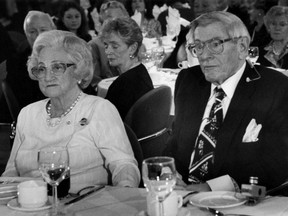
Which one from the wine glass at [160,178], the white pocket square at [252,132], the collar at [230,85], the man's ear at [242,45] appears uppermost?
the man's ear at [242,45]

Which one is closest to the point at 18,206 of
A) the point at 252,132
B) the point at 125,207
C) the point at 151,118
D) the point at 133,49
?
the point at 125,207

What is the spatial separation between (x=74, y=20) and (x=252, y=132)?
5.29 meters

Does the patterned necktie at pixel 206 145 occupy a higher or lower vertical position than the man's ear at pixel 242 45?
lower

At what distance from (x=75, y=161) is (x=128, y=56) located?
1878 mm

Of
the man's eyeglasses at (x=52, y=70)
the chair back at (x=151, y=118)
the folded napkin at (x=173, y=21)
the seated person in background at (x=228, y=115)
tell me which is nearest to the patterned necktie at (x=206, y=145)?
the seated person in background at (x=228, y=115)

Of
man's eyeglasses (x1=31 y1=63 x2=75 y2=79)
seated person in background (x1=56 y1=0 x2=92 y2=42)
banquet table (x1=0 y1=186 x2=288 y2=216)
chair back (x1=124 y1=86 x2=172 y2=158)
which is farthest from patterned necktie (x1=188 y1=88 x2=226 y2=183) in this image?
seated person in background (x1=56 y1=0 x2=92 y2=42)

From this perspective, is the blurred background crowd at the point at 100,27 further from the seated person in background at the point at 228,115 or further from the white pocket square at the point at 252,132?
the white pocket square at the point at 252,132

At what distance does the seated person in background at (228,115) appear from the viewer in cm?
271

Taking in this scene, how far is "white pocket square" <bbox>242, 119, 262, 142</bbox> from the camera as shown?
2713 mm

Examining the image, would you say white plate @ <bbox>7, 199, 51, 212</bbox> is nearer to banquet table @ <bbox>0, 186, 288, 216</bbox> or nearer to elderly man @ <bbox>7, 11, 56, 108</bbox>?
banquet table @ <bbox>0, 186, 288, 216</bbox>

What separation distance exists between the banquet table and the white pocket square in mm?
608

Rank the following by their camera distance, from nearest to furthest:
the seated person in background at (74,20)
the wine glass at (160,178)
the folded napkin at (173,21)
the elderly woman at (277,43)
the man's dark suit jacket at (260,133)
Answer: the wine glass at (160,178) < the man's dark suit jacket at (260,133) < the elderly woman at (277,43) < the seated person in background at (74,20) < the folded napkin at (173,21)

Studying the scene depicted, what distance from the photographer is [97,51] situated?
6.64m

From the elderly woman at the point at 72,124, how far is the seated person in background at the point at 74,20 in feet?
15.5
